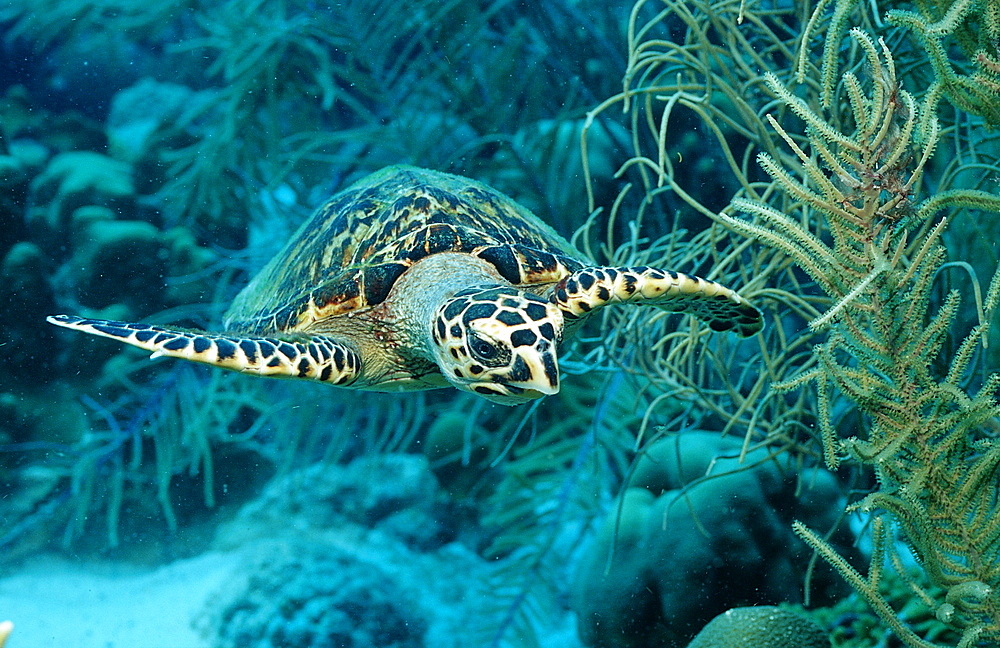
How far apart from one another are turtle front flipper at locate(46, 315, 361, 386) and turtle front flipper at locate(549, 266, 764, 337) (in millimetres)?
950

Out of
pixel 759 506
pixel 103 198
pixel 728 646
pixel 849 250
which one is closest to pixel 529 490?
pixel 759 506

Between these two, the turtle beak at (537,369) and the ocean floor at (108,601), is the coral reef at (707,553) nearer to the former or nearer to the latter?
the turtle beak at (537,369)

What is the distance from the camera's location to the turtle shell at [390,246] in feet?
8.79

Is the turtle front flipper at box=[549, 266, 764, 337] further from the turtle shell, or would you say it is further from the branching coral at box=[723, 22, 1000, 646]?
the branching coral at box=[723, 22, 1000, 646]

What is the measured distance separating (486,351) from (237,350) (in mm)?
919

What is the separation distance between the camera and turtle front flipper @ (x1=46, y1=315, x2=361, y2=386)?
2.09 m

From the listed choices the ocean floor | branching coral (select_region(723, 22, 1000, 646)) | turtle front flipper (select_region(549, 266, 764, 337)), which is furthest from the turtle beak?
the ocean floor

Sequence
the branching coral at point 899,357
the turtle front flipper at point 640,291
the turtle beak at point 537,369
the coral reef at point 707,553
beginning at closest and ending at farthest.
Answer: the branching coral at point 899,357, the turtle beak at point 537,369, the turtle front flipper at point 640,291, the coral reef at point 707,553

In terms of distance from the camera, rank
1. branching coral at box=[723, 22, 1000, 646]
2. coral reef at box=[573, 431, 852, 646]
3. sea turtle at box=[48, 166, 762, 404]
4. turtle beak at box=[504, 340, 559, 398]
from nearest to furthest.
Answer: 1. branching coral at box=[723, 22, 1000, 646]
2. turtle beak at box=[504, 340, 559, 398]
3. sea turtle at box=[48, 166, 762, 404]
4. coral reef at box=[573, 431, 852, 646]

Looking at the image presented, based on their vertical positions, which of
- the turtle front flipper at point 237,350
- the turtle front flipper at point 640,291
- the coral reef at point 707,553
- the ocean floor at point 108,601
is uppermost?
the turtle front flipper at point 640,291

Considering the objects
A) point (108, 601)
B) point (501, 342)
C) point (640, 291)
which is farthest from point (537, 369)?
point (108, 601)

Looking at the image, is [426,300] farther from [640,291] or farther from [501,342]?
[640,291]

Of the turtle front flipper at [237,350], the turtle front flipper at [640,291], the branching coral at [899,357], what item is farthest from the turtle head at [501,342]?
the branching coral at [899,357]

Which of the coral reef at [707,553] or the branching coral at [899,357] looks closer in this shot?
the branching coral at [899,357]
